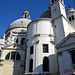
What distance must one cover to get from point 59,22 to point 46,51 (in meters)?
6.14

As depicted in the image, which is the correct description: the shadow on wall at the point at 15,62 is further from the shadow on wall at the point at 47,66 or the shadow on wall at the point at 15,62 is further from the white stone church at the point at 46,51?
the shadow on wall at the point at 47,66

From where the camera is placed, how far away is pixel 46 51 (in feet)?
53.2

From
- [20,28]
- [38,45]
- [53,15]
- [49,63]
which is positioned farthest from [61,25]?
[20,28]

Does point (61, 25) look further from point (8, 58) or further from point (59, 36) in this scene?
point (8, 58)

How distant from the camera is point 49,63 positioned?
15.0 m

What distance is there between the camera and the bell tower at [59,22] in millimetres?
16797

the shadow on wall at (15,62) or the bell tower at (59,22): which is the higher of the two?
the bell tower at (59,22)

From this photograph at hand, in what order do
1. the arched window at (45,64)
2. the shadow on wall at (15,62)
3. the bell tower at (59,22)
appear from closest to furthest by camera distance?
the arched window at (45,64)
the bell tower at (59,22)
the shadow on wall at (15,62)

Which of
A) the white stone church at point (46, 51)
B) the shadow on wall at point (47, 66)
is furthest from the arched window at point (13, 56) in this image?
the shadow on wall at point (47, 66)

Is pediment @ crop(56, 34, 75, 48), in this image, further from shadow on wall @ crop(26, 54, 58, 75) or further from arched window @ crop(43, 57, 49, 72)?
arched window @ crop(43, 57, 49, 72)

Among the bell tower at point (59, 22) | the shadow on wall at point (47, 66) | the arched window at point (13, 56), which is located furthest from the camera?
the arched window at point (13, 56)

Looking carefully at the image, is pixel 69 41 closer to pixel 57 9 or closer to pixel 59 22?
pixel 59 22

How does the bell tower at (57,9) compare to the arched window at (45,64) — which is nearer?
the arched window at (45,64)

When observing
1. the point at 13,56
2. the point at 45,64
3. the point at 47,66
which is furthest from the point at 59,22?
the point at 13,56
